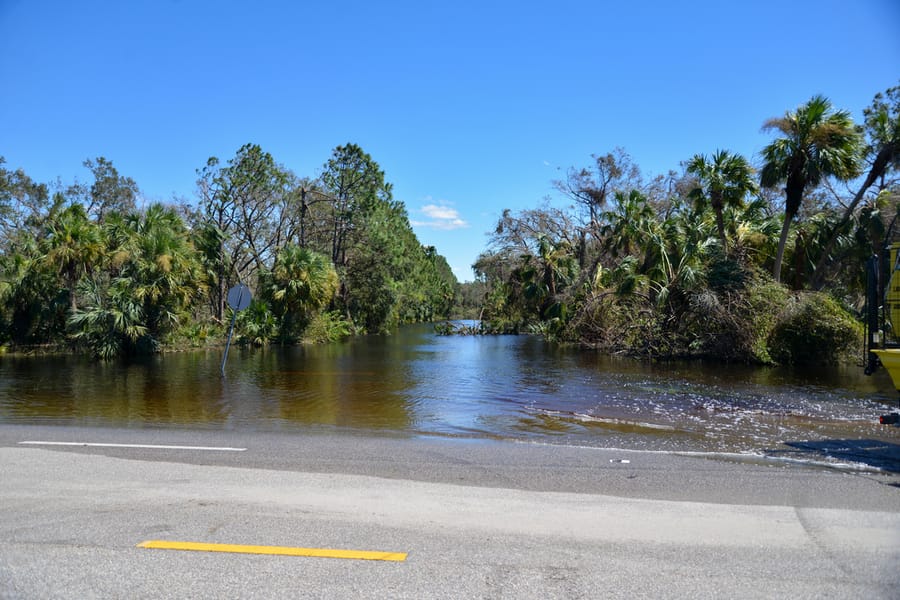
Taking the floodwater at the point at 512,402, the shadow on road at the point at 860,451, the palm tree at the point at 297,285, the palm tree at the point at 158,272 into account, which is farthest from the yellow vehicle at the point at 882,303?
the palm tree at the point at 297,285

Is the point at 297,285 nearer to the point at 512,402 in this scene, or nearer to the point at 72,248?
the point at 72,248

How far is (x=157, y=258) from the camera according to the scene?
26766 mm

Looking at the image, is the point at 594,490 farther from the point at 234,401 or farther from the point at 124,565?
the point at 234,401

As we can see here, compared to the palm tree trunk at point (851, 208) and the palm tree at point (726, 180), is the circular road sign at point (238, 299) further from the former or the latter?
the palm tree trunk at point (851, 208)

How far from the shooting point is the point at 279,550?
4.62m

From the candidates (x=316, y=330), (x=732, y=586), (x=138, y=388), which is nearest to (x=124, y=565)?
(x=732, y=586)

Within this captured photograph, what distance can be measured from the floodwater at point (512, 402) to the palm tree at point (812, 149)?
23.0 feet

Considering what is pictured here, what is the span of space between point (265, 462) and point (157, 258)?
72.9 feet

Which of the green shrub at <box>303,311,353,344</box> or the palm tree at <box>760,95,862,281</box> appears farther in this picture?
the green shrub at <box>303,311,353,344</box>

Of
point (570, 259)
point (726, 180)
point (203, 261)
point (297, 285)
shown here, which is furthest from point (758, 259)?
point (203, 261)

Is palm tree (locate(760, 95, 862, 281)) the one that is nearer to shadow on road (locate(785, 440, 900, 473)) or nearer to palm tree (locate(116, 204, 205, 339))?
shadow on road (locate(785, 440, 900, 473))

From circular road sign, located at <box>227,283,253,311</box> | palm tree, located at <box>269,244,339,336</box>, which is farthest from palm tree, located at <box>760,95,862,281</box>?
palm tree, located at <box>269,244,339,336</box>

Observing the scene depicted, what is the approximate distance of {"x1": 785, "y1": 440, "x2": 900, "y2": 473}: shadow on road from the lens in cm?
762

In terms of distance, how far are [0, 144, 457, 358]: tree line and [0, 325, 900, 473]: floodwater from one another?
4289 millimetres
